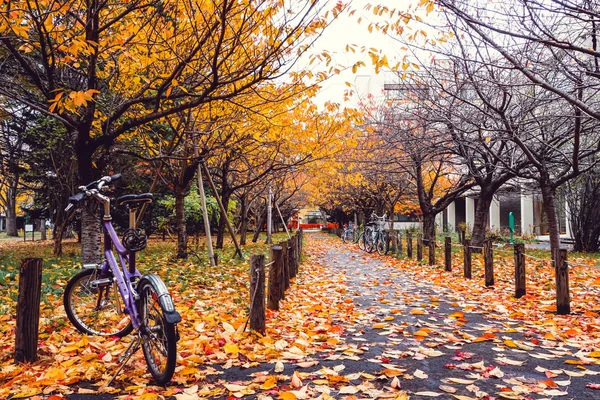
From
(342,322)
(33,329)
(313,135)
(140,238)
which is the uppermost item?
(313,135)

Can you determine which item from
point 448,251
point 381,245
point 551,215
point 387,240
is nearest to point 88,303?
point 448,251

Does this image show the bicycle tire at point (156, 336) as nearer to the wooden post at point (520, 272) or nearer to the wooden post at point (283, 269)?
the wooden post at point (283, 269)

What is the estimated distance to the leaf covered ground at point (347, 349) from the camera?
3162 millimetres

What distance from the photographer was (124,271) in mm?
3680

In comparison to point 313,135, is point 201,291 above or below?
below

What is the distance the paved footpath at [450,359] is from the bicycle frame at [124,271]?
964mm

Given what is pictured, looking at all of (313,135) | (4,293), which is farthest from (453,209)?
(4,293)

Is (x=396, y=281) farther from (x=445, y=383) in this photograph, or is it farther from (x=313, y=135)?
(x=445, y=383)

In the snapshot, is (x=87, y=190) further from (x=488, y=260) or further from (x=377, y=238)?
(x=377, y=238)

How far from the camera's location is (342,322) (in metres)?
5.49

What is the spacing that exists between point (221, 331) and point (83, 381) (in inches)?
65.6

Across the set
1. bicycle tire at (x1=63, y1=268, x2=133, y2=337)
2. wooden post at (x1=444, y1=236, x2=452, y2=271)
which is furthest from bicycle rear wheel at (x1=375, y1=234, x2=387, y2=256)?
bicycle tire at (x1=63, y1=268, x2=133, y2=337)

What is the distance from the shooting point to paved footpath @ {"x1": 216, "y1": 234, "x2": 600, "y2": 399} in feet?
10.2

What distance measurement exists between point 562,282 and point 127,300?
17.6 feet
